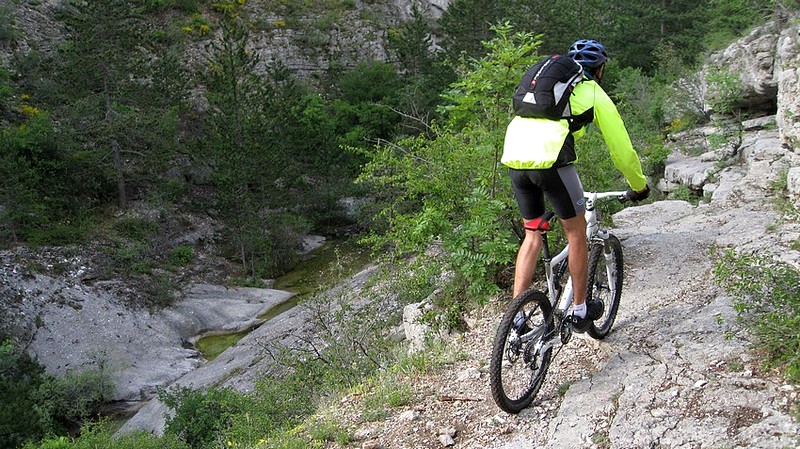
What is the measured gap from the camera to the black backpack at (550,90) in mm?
3777

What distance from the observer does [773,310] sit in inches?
156

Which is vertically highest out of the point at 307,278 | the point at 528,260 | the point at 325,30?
the point at 325,30

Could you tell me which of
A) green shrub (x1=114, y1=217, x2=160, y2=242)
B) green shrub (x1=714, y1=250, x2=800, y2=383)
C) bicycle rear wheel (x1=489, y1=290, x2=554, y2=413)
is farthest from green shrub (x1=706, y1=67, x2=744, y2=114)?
green shrub (x1=114, y1=217, x2=160, y2=242)

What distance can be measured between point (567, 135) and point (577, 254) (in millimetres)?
854

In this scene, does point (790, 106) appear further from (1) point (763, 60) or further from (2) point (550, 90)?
(1) point (763, 60)

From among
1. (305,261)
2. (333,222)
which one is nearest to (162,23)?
(333,222)

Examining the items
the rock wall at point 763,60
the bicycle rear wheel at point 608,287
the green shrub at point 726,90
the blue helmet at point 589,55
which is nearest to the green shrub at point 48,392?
the bicycle rear wheel at point 608,287

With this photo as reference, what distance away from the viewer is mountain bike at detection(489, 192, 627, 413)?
3881 millimetres

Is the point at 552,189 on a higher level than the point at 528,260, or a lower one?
higher

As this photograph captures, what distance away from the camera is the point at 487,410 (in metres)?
4.31

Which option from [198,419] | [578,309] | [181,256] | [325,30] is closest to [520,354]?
[578,309]

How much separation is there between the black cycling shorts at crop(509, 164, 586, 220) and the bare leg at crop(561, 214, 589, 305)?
0.08 meters

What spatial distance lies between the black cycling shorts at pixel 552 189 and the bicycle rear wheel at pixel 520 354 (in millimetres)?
590

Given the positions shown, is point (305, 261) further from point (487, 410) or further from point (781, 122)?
point (487, 410)
